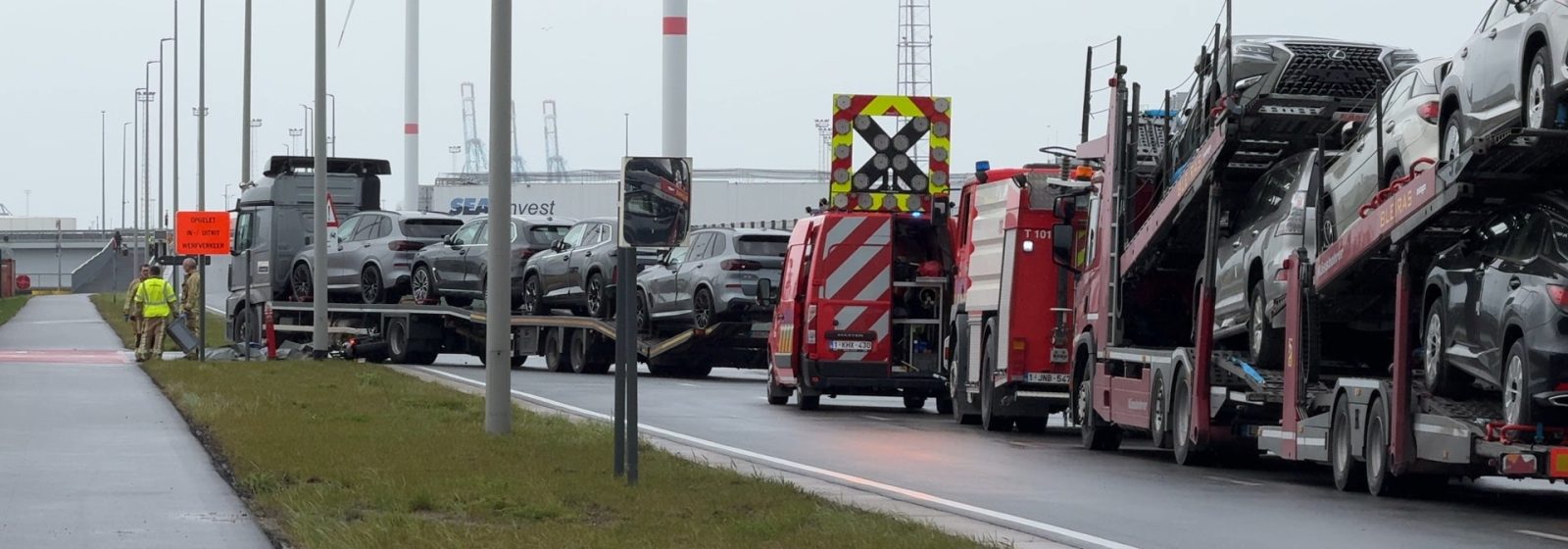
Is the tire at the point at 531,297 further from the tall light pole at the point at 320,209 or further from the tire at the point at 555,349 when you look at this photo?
the tall light pole at the point at 320,209

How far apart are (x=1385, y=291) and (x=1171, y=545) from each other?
155 inches

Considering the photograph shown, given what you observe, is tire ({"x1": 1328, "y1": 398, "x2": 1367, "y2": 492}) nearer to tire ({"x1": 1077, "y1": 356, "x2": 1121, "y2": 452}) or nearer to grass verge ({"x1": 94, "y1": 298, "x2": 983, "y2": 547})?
grass verge ({"x1": 94, "y1": 298, "x2": 983, "y2": 547})

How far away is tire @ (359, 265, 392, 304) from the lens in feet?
119

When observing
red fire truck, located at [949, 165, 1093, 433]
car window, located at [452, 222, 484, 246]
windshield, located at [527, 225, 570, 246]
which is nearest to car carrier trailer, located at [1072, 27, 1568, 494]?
red fire truck, located at [949, 165, 1093, 433]

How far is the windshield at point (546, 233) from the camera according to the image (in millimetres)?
34344

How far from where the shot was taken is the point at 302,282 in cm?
3709

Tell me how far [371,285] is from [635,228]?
2371 cm

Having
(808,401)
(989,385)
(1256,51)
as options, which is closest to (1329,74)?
(1256,51)

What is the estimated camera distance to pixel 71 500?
13.1 meters

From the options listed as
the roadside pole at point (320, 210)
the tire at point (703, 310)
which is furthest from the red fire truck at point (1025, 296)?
the roadside pole at point (320, 210)

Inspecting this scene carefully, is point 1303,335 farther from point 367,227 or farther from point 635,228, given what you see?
point 367,227

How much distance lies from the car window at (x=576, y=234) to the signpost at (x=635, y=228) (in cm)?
1815

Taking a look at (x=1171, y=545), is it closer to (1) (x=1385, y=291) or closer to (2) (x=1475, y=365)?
(2) (x=1475, y=365)

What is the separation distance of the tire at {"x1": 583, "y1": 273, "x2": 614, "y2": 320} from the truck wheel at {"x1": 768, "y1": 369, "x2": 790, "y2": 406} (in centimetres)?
586
